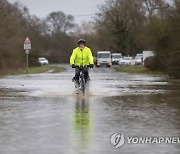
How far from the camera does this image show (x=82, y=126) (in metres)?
10.4

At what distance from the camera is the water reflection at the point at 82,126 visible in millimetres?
8539

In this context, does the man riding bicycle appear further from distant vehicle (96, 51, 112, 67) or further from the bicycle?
distant vehicle (96, 51, 112, 67)

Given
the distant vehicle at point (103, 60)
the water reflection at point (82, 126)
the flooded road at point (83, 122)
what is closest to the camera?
the flooded road at point (83, 122)

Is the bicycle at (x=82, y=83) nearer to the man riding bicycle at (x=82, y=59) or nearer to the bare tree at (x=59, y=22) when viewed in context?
the man riding bicycle at (x=82, y=59)

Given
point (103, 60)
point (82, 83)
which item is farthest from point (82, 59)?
point (103, 60)

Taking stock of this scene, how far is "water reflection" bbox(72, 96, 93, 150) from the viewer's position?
8539 mm

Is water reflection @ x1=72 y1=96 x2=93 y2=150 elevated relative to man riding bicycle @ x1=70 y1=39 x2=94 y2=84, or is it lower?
lower

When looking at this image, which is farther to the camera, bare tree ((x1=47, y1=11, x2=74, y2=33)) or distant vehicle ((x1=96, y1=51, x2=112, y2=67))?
bare tree ((x1=47, y1=11, x2=74, y2=33))

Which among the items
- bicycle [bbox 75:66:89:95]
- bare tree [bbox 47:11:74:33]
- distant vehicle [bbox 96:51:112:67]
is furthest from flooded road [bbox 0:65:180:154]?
bare tree [bbox 47:11:74:33]

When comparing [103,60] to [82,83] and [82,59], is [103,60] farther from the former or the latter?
[82,83]

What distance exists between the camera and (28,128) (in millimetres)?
10109

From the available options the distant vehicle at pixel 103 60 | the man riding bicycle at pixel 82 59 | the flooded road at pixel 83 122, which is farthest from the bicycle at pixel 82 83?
the distant vehicle at pixel 103 60

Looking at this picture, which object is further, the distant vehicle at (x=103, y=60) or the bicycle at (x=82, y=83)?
the distant vehicle at (x=103, y=60)

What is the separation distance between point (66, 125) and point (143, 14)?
90750 millimetres
